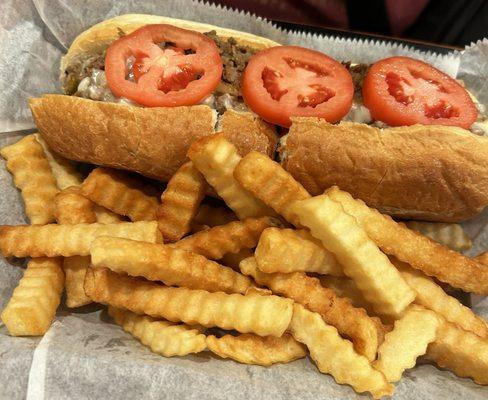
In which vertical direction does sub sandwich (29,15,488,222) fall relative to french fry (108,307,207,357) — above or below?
above

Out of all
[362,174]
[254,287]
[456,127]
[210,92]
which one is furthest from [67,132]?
[456,127]

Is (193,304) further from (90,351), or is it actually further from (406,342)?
(406,342)

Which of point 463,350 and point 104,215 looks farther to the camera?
point 104,215

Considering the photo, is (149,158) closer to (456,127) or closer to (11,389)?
(11,389)

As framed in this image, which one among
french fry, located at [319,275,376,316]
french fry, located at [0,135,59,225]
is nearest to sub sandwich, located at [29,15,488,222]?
french fry, located at [0,135,59,225]

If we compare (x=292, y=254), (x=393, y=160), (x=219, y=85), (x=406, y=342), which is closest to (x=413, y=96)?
(x=393, y=160)

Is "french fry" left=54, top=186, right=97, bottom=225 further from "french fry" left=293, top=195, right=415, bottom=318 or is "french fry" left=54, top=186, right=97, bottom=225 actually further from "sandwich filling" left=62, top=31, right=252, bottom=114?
"french fry" left=293, top=195, right=415, bottom=318

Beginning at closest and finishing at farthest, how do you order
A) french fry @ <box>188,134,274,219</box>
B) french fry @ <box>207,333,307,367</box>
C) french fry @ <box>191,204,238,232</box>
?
1. french fry @ <box>207,333,307,367</box>
2. french fry @ <box>188,134,274,219</box>
3. french fry @ <box>191,204,238,232</box>
